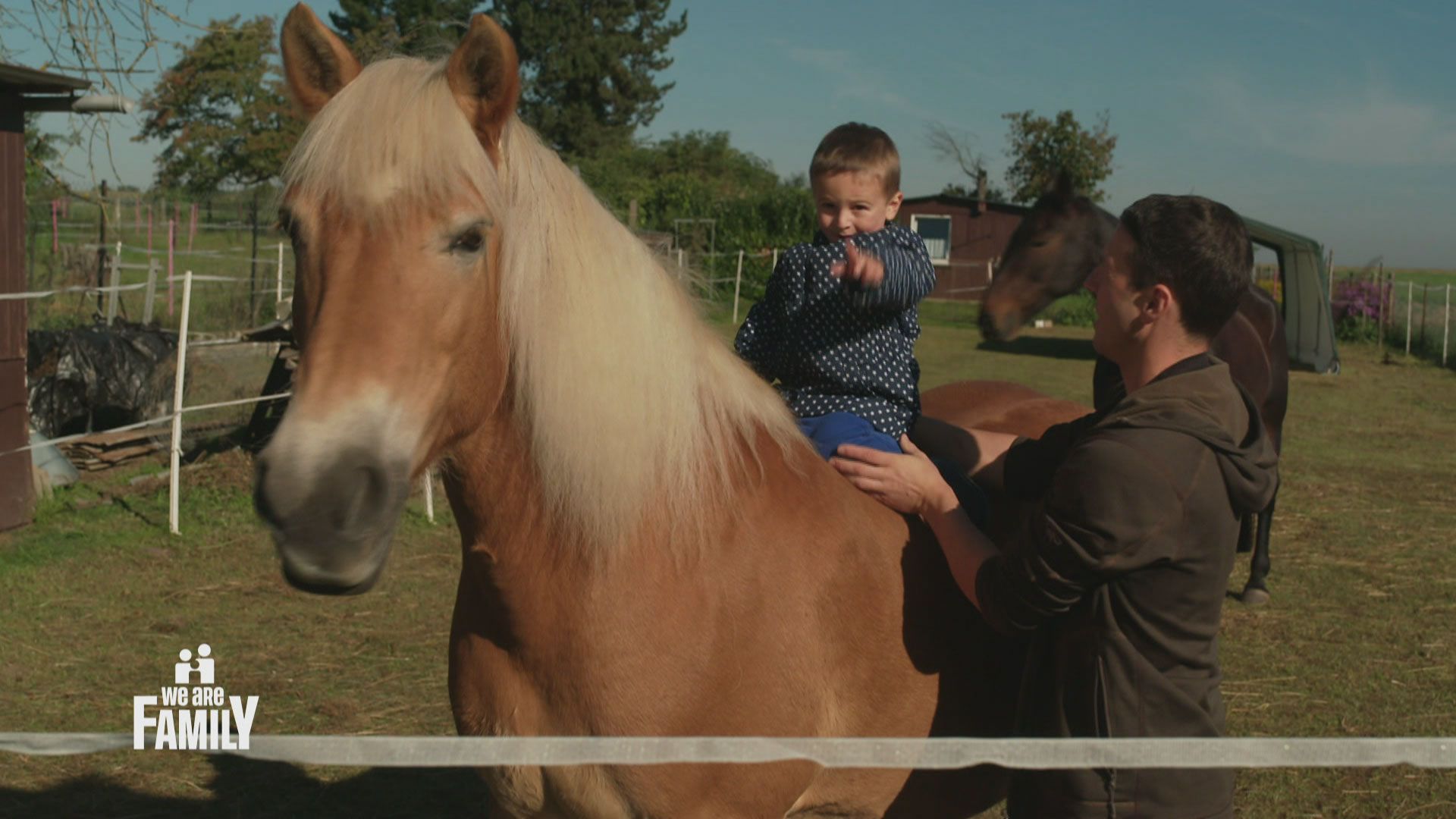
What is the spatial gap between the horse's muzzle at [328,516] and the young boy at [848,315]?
3.91 ft

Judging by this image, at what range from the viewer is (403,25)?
83.8ft

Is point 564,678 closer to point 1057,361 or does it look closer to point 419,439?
point 419,439

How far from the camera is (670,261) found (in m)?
2.23

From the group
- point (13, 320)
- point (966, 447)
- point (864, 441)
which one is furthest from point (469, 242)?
point (13, 320)

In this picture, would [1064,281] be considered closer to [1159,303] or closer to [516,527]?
[1159,303]

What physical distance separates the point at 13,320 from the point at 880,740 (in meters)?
7.90

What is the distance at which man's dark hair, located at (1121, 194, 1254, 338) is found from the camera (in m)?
1.96

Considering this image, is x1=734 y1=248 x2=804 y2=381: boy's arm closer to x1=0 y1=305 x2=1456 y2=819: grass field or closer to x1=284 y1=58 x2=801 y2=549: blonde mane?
x1=0 y1=305 x2=1456 y2=819: grass field

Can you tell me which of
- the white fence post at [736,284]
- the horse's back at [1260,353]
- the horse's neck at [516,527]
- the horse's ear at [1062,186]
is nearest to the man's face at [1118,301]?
the horse's neck at [516,527]

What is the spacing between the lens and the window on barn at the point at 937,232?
1491 inches

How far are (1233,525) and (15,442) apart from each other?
8.26 meters

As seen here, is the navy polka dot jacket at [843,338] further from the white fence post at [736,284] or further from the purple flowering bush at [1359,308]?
the purple flowering bush at [1359,308]

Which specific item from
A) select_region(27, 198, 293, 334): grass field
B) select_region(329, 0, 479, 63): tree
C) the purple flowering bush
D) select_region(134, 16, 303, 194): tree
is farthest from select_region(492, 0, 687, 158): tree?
the purple flowering bush

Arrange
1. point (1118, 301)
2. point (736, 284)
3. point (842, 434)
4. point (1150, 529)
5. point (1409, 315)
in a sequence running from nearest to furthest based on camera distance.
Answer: point (1150, 529)
point (1118, 301)
point (842, 434)
point (1409, 315)
point (736, 284)
